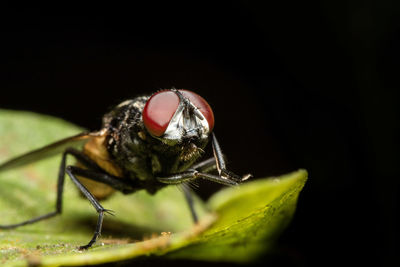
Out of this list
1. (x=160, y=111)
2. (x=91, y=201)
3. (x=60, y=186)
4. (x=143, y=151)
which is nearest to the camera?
(x=160, y=111)

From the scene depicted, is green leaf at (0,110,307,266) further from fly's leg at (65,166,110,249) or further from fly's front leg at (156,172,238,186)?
fly's front leg at (156,172,238,186)

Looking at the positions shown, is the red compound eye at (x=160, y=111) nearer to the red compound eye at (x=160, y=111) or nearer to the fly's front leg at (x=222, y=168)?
the red compound eye at (x=160, y=111)

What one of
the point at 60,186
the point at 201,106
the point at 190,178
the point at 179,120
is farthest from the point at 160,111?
the point at 60,186

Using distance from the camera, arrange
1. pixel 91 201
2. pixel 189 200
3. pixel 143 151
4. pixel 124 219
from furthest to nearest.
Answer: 1. pixel 189 200
2. pixel 124 219
3. pixel 143 151
4. pixel 91 201

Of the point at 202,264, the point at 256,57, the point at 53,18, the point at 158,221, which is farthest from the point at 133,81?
the point at 202,264

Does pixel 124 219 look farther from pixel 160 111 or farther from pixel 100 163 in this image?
pixel 160 111

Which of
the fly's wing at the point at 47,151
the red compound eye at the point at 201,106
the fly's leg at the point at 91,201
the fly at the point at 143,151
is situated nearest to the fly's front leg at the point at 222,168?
the fly at the point at 143,151
